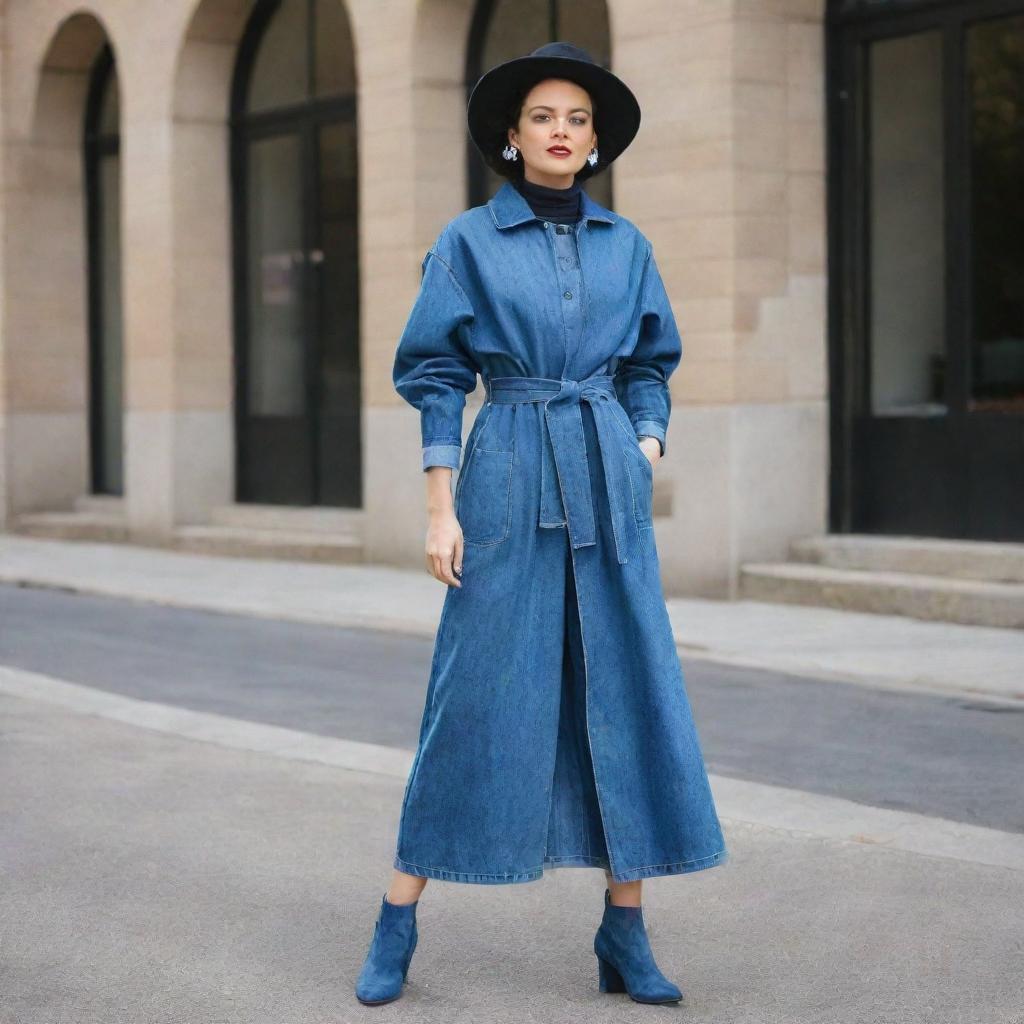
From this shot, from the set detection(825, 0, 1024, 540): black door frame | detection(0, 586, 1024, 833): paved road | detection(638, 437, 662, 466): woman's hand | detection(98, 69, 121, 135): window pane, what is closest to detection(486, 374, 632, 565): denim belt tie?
detection(638, 437, 662, 466): woman's hand

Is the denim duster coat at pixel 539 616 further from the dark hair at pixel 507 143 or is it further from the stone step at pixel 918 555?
the stone step at pixel 918 555

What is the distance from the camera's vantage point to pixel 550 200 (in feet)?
14.4

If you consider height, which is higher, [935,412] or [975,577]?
[935,412]

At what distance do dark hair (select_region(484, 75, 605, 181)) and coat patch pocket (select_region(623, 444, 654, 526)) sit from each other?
24.9 inches

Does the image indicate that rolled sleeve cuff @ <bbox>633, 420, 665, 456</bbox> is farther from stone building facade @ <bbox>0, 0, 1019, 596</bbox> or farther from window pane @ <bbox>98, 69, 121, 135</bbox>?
window pane @ <bbox>98, 69, 121, 135</bbox>

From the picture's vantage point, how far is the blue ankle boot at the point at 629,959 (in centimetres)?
428

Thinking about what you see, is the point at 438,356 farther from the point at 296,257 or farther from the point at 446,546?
the point at 296,257

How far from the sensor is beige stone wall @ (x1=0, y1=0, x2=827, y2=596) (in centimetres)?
1266

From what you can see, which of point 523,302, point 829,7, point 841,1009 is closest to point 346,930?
point 841,1009

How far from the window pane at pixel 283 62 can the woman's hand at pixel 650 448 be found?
1376 cm

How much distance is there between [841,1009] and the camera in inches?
166

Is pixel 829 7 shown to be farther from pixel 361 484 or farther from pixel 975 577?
pixel 361 484

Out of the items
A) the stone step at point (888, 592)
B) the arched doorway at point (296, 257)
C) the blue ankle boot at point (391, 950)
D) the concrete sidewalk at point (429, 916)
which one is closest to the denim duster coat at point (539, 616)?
the blue ankle boot at point (391, 950)

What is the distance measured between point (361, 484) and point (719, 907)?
40.3 ft
